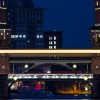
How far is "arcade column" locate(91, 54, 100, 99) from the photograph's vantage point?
2173 inches

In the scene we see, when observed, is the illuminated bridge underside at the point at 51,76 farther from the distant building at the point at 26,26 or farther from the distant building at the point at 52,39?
the distant building at the point at 26,26

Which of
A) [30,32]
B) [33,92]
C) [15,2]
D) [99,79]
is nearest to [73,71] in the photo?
[99,79]

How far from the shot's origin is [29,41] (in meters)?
113

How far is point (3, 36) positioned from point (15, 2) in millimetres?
60209

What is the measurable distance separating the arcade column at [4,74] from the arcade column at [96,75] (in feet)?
22.6

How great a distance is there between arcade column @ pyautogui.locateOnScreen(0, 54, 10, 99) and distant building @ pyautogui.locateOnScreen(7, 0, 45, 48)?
175ft

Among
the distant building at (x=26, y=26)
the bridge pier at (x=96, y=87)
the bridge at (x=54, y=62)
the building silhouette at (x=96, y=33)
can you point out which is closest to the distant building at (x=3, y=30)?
the bridge at (x=54, y=62)

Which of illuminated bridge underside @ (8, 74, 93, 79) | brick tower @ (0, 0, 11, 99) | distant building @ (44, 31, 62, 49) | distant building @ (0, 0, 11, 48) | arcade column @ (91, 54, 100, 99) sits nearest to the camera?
brick tower @ (0, 0, 11, 99)

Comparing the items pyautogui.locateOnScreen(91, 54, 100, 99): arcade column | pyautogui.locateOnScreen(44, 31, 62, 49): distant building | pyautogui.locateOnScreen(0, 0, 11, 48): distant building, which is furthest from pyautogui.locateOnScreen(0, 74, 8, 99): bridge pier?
pyautogui.locateOnScreen(44, 31, 62, 49): distant building

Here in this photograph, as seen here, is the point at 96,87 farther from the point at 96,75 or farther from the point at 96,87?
the point at 96,75

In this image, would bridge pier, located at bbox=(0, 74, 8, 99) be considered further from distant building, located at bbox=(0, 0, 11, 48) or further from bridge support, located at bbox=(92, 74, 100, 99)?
bridge support, located at bbox=(92, 74, 100, 99)

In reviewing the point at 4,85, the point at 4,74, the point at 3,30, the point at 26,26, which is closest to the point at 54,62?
the point at 4,74

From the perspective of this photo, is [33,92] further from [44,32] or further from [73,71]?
[44,32]

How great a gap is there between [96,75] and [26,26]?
5787 centimetres
